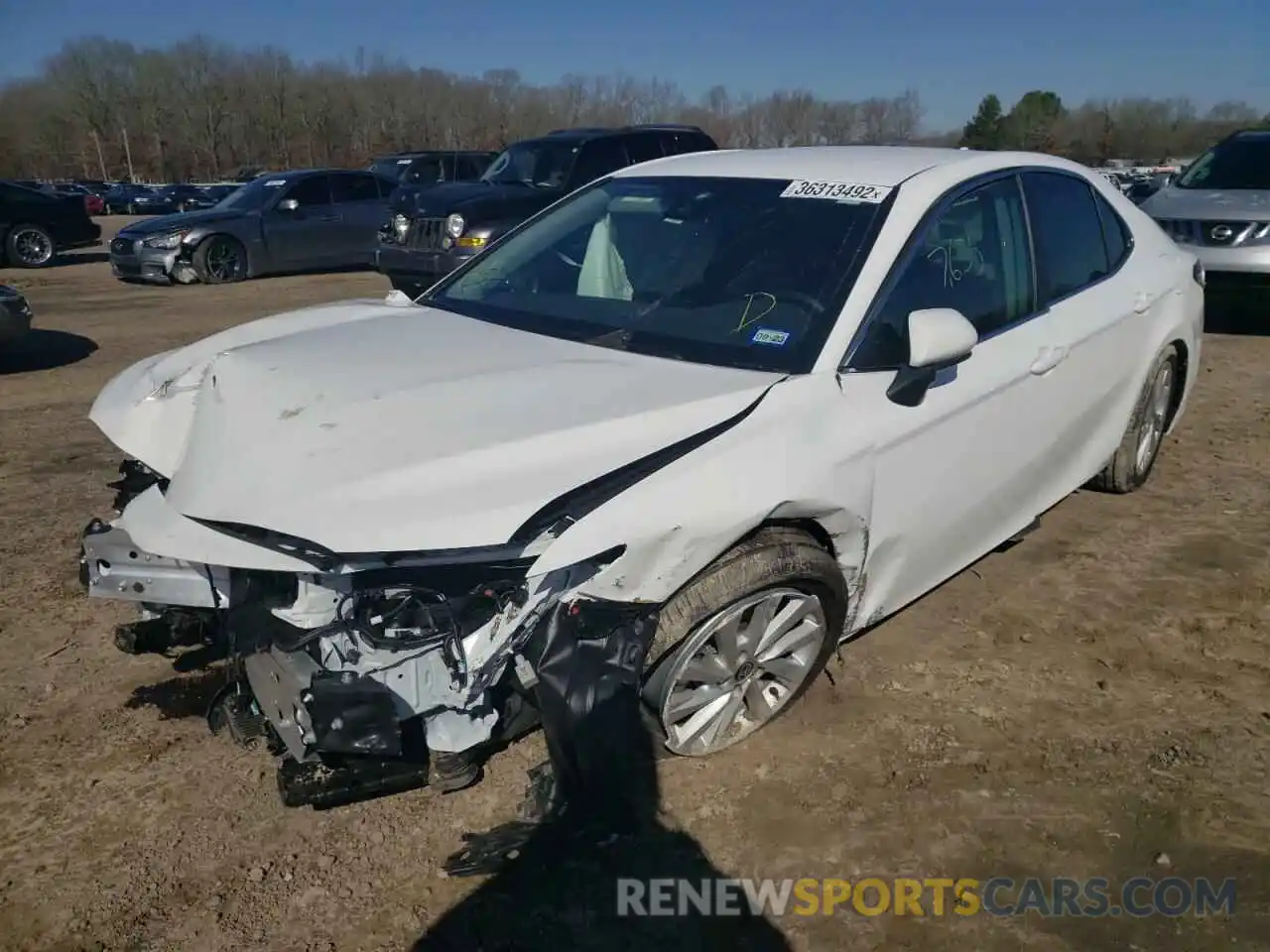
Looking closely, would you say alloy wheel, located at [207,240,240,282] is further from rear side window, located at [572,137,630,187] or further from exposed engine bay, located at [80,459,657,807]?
exposed engine bay, located at [80,459,657,807]

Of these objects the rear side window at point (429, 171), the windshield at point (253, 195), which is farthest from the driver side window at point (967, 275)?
the rear side window at point (429, 171)

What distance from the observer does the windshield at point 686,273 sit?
304cm

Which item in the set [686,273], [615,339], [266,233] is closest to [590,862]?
[615,339]

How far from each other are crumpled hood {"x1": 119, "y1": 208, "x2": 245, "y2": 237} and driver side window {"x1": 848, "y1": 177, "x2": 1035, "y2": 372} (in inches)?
515

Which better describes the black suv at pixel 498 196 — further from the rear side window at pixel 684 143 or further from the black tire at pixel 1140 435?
the black tire at pixel 1140 435

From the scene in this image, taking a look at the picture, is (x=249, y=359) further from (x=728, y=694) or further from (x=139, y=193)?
(x=139, y=193)

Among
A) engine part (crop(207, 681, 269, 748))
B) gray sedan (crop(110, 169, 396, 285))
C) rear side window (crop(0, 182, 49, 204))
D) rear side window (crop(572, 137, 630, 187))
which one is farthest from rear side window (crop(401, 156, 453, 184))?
engine part (crop(207, 681, 269, 748))

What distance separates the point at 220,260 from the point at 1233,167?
12.8 m

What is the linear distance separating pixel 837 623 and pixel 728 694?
0.42 m

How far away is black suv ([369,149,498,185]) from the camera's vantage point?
17500mm

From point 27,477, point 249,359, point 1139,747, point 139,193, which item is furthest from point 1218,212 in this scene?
point 139,193

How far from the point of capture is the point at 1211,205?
9.28 meters

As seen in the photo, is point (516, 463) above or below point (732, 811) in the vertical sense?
above

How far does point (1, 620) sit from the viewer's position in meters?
3.77
